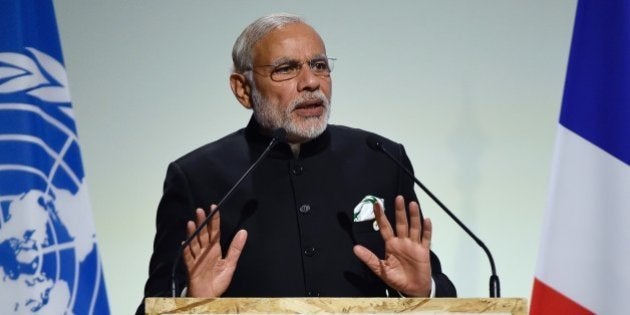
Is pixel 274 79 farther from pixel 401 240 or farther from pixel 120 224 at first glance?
pixel 120 224

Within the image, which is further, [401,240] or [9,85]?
[9,85]

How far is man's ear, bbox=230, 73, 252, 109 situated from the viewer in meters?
2.73

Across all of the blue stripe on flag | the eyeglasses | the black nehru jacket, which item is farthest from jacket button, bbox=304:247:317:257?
the blue stripe on flag

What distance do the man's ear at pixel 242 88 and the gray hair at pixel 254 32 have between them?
3cm

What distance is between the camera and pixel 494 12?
3465 mm

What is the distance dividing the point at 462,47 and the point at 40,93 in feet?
5.22

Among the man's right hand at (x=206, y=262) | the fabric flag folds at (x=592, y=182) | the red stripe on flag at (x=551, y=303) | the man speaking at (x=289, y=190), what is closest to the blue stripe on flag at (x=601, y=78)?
the fabric flag folds at (x=592, y=182)

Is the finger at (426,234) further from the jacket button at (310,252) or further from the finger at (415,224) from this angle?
the jacket button at (310,252)

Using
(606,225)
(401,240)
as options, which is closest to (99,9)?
(401,240)

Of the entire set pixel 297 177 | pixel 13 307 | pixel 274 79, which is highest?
pixel 274 79

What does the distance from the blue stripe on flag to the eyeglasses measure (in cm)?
77

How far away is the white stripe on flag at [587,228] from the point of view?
259 cm

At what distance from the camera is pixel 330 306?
1.75 m

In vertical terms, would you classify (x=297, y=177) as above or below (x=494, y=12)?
below
